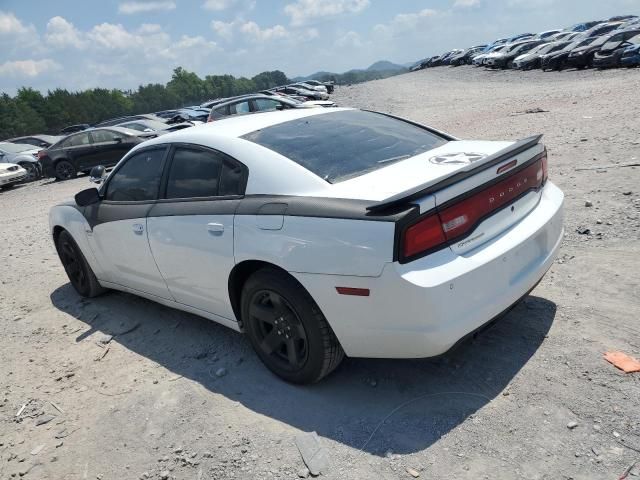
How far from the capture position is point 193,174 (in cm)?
386

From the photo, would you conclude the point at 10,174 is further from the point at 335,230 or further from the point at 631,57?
the point at 631,57

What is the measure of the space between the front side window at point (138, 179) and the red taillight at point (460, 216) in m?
2.30

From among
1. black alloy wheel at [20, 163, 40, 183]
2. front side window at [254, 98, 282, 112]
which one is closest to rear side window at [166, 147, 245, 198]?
front side window at [254, 98, 282, 112]

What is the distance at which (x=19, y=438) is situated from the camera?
11.2 feet

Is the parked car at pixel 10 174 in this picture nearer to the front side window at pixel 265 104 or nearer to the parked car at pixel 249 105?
the parked car at pixel 249 105

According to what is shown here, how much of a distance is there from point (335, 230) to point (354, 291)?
0.34 m

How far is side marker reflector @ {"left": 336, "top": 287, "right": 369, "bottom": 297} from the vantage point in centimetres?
276

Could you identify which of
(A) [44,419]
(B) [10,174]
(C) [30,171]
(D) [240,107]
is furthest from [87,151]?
(A) [44,419]

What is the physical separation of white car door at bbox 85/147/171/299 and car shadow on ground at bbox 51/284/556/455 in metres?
0.58

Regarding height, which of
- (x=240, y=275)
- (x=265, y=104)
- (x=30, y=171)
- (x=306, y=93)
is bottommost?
(x=30, y=171)

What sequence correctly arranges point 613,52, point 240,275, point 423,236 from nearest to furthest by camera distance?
point 423,236, point 240,275, point 613,52

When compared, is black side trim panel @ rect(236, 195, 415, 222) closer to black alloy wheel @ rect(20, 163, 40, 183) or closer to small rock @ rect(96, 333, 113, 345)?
small rock @ rect(96, 333, 113, 345)

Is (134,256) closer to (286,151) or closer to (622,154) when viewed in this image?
(286,151)

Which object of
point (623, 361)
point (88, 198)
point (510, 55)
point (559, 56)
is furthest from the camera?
point (510, 55)
